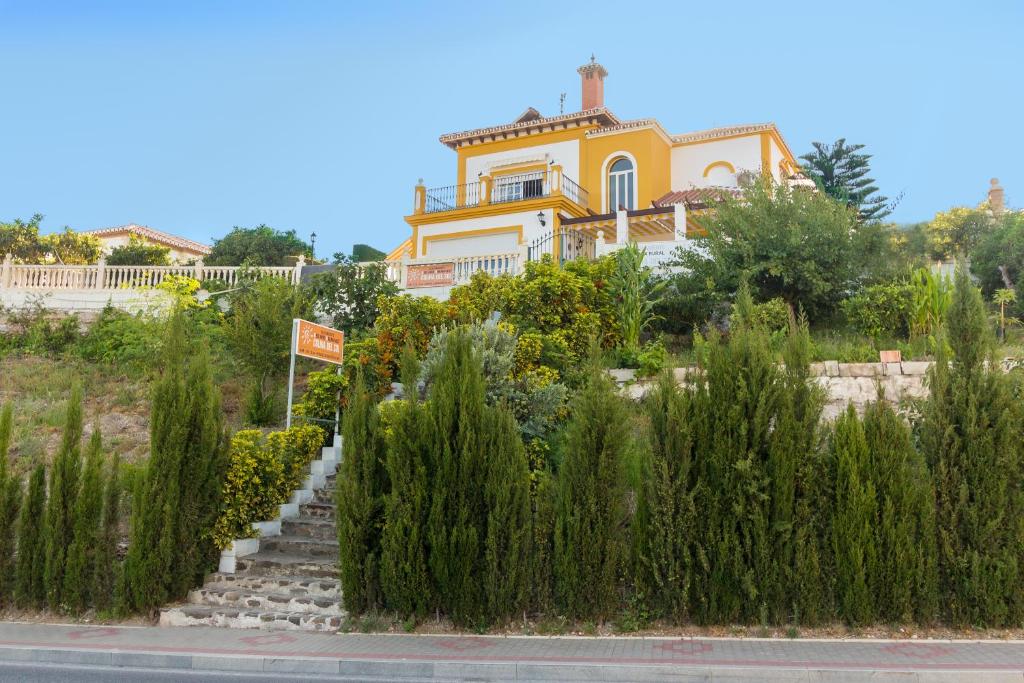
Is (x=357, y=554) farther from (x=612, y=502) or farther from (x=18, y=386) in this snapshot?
(x=18, y=386)

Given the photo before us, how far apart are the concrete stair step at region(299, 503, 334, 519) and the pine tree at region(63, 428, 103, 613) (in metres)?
2.46

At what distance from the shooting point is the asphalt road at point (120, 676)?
698 centimetres

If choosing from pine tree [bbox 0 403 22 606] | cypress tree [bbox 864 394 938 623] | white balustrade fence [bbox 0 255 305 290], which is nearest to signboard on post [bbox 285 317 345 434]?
pine tree [bbox 0 403 22 606]

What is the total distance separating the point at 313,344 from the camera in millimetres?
11133

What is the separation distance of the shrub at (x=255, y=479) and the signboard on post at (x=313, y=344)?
0.54m

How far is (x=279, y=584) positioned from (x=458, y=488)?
2576 millimetres

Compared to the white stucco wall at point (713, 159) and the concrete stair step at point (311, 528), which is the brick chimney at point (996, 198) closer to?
the white stucco wall at point (713, 159)

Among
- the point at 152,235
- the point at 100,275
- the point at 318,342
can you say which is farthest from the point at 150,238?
the point at 318,342

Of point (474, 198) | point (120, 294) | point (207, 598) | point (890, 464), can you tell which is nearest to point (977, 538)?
point (890, 464)

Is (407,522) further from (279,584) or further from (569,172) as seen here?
(569,172)

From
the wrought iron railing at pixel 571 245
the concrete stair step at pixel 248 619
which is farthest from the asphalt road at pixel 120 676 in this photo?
the wrought iron railing at pixel 571 245

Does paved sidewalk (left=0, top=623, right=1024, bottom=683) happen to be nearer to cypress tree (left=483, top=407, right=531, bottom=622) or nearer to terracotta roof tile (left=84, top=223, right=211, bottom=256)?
cypress tree (left=483, top=407, right=531, bottom=622)

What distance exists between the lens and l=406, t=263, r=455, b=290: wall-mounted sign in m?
16.8

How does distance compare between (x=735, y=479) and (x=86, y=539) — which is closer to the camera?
(x=735, y=479)
